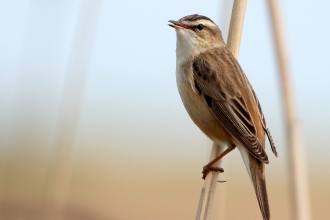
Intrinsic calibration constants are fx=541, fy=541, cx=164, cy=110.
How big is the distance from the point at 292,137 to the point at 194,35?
55.4 inches

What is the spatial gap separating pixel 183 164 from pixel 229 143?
9828 mm

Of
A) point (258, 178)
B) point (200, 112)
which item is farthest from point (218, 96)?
point (258, 178)

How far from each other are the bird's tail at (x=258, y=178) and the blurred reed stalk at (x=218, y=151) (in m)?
0.20

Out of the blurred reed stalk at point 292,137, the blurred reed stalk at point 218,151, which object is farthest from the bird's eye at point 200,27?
the blurred reed stalk at point 292,137

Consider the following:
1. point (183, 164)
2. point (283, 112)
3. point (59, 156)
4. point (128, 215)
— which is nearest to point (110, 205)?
point (128, 215)

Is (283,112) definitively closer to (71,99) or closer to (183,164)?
(71,99)

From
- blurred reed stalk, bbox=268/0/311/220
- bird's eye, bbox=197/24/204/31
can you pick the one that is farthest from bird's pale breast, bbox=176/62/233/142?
blurred reed stalk, bbox=268/0/311/220

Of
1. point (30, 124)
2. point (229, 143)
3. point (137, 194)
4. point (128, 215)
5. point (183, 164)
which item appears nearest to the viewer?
point (229, 143)

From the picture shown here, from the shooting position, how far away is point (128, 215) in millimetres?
9047

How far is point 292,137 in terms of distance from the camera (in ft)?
11.0

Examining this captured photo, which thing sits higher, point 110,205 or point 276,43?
point 276,43

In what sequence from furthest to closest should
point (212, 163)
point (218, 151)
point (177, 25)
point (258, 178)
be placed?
point (177, 25) → point (218, 151) → point (212, 163) → point (258, 178)

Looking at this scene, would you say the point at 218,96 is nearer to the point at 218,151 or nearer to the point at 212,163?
the point at 218,151

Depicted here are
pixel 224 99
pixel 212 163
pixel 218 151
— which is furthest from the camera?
pixel 224 99
